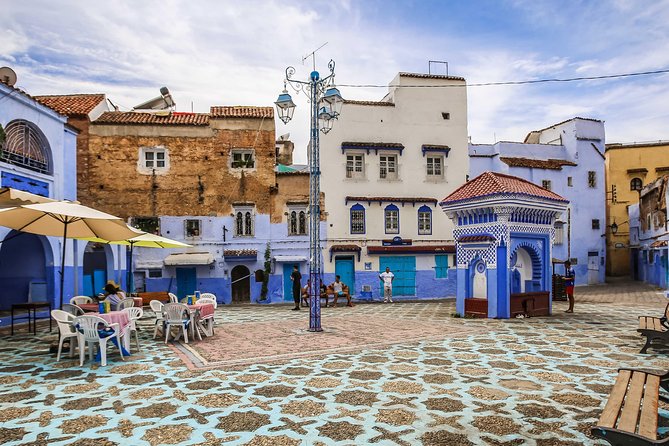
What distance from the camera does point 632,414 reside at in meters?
4.62

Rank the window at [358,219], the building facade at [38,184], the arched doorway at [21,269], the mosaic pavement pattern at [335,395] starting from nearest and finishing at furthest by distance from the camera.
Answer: the mosaic pavement pattern at [335,395]
the building facade at [38,184]
the arched doorway at [21,269]
the window at [358,219]

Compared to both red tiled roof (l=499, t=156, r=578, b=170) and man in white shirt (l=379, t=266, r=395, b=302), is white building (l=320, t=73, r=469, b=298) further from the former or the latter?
red tiled roof (l=499, t=156, r=578, b=170)

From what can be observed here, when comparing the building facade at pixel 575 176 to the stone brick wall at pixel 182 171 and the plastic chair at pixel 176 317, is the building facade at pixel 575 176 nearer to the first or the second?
the stone brick wall at pixel 182 171

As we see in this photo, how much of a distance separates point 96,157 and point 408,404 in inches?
831

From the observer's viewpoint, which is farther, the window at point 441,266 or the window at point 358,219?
the window at point 441,266

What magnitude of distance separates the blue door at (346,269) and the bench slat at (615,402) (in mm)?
19020

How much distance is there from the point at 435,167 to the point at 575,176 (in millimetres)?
12664

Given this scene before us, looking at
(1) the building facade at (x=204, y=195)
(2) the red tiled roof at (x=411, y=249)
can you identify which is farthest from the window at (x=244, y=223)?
(2) the red tiled roof at (x=411, y=249)

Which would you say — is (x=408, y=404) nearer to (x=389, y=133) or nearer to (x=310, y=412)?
(x=310, y=412)

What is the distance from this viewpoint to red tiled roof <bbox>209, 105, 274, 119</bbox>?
24.0 metres

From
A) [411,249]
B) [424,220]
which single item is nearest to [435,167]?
[424,220]

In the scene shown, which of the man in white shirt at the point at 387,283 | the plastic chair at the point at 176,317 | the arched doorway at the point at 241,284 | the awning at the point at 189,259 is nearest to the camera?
the plastic chair at the point at 176,317

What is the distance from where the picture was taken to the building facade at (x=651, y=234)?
28438mm

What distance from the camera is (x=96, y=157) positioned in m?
23.3
